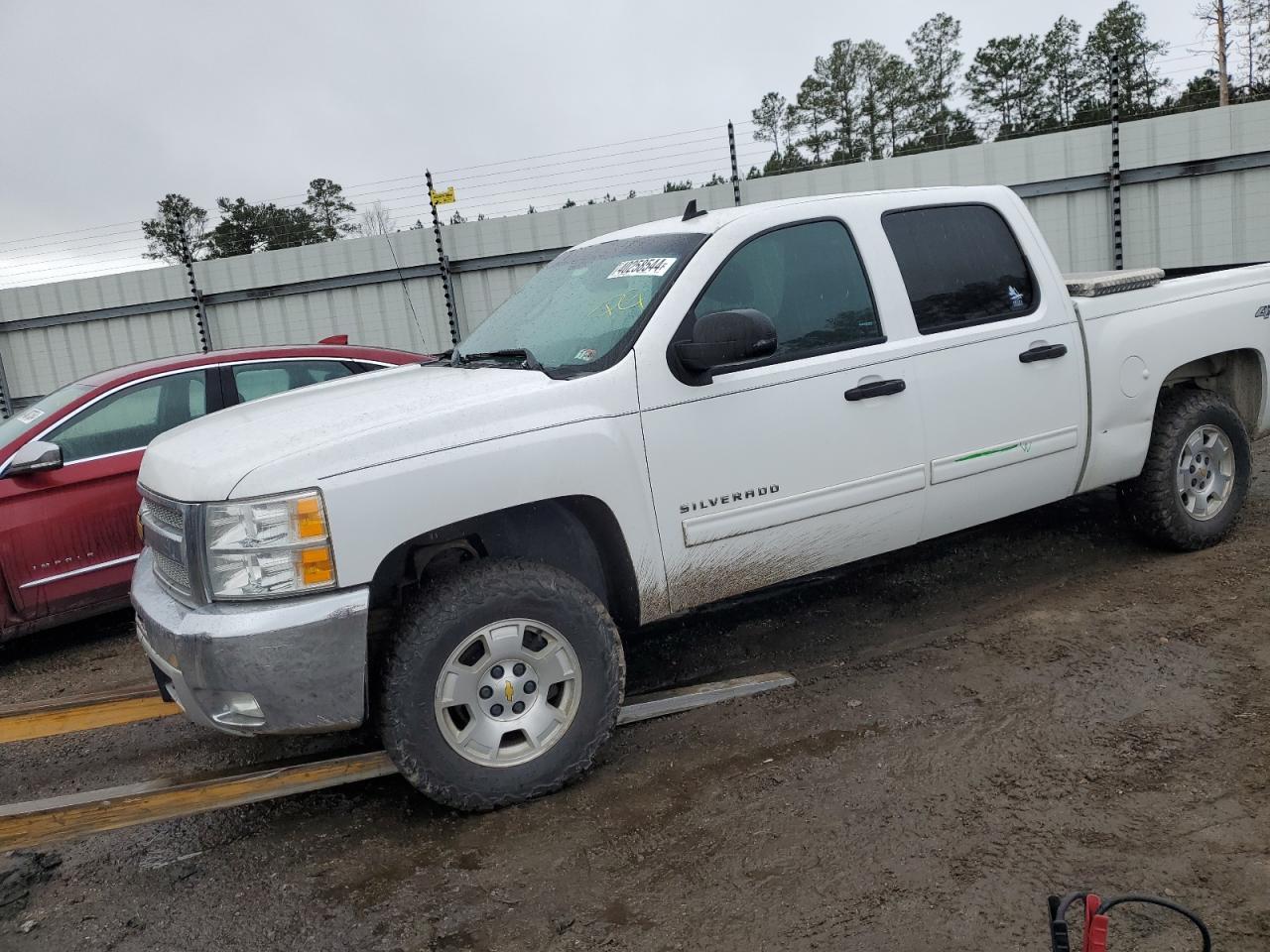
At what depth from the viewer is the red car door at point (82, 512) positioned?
17.8 ft

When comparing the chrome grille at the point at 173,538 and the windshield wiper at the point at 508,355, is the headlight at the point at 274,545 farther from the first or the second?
the windshield wiper at the point at 508,355

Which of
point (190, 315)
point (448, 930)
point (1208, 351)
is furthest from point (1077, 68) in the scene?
point (448, 930)

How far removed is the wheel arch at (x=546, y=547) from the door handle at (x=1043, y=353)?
2082 millimetres

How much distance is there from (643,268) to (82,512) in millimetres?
3670

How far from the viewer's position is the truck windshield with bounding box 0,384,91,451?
223 inches

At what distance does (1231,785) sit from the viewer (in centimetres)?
304

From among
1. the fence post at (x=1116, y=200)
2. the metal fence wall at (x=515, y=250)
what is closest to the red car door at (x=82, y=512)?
the metal fence wall at (x=515, y=250)

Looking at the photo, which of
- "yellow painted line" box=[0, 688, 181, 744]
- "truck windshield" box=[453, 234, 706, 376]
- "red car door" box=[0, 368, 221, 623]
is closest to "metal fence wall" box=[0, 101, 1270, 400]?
"red car door" box=[0, 368, 221, 623]

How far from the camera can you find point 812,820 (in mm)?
3068

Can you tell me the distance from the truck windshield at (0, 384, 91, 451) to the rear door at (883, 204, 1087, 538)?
15.3ft

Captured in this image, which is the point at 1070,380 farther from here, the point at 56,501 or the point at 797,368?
the point at 56,501

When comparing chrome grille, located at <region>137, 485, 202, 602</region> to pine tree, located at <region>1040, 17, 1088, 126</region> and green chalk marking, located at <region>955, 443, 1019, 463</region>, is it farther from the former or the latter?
pine tree, located at <region>1040, 17, 1088, 126</region>

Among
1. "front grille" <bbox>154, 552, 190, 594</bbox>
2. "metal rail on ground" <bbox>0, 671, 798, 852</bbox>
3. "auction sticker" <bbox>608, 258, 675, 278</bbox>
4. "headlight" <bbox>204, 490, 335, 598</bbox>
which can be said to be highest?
"auction sticker" <bbox>608, 258, 675, 278</bbox>

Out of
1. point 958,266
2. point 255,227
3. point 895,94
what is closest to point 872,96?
point 895,94
